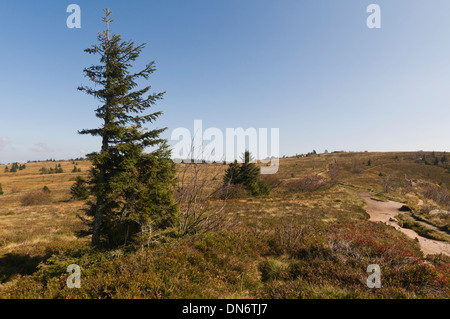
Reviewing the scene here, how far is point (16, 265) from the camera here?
29.3 ft

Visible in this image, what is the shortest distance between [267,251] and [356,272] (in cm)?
348

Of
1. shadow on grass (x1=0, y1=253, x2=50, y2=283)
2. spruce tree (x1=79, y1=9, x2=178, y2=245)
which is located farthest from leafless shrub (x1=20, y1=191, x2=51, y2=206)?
spruce tree (x1=79, y1=9, x2=178, y2=245)

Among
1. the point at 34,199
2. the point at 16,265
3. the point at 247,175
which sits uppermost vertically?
the point at 247,175

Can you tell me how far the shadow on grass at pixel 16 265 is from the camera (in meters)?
8.03

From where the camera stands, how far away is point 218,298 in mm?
4371

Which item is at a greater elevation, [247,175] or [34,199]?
[247,175]

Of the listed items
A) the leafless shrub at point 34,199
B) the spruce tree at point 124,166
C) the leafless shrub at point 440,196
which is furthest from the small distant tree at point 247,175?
the leafless shrub at point 34,199

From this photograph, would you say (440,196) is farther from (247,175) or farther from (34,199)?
(34,199)

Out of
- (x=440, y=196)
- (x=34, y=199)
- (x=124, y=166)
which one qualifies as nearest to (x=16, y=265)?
(x=124, y=166)

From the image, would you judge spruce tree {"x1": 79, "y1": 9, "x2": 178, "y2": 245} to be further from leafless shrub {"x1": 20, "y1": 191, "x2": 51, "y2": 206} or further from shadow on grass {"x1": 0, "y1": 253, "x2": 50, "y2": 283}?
leafless shrub {"x1": 20, "y1": 191, "x2": 51, "y2": 206}

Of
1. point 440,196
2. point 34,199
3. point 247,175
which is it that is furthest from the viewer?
point 34,199

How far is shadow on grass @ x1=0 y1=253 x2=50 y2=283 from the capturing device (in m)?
8.03
